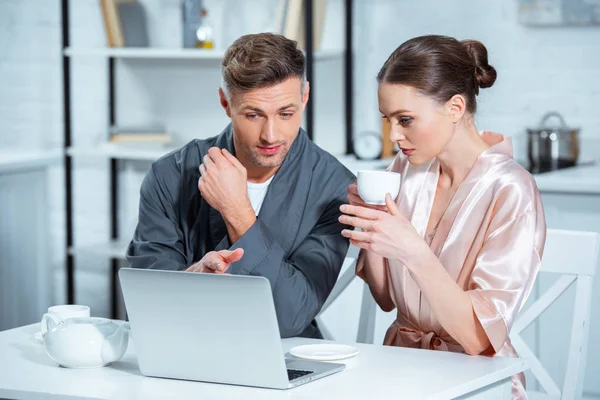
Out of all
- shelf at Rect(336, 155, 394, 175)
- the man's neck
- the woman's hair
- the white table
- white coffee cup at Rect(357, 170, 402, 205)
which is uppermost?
the woman's hair

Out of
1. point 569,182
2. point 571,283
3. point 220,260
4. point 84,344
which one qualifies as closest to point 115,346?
point 84,344

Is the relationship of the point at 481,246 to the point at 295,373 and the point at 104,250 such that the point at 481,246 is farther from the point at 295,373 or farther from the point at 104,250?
the point at 104,250

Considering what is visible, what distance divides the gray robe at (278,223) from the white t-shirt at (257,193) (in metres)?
0.05

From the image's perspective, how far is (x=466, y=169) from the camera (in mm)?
2039

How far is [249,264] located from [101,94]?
2384 mm

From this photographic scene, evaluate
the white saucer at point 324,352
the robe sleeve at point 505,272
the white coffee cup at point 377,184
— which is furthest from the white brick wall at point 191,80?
the white saucer at point 324,352

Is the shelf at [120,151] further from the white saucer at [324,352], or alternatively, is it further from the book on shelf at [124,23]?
the white saucer at [324,352]

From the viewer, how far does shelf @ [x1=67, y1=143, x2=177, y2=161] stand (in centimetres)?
376

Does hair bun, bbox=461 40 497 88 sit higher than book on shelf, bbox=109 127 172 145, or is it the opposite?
hair bun, bbox=461 40 497 88

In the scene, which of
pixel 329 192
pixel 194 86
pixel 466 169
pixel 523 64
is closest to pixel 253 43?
pixel 329 192

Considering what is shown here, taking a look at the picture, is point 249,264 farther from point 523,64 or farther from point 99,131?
point 99,131

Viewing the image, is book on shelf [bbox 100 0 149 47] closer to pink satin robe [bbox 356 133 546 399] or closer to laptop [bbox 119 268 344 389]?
pink satin robe [bbox 356 133 546 399]

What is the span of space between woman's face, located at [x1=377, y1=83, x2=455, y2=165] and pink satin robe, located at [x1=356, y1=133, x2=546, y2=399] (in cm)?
11

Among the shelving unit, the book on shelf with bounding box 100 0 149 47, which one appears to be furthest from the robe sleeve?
the book on shelf with bounding box 100 0 149 47
